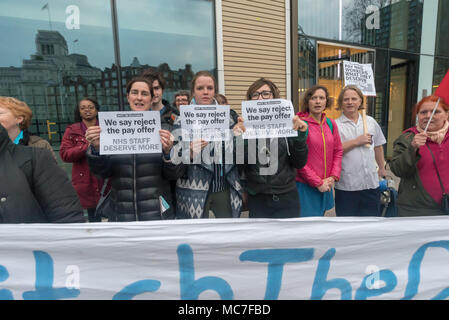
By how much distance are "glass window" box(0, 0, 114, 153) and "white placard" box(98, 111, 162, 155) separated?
3256 millimetres

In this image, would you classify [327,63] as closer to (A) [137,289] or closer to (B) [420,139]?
(B) [420,139]

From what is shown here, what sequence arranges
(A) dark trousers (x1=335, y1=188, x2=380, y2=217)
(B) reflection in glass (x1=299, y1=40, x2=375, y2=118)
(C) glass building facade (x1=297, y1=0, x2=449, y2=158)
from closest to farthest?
(A) dark trousers (x1=335, y1=188, x2=380, y2=217), (B) reflection in glass (x1=299, y1=40, x2=375, y2=118), (C) glass building facade (x1=297, y1=0, x2=449, y2=158)

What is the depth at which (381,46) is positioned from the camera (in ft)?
25.6

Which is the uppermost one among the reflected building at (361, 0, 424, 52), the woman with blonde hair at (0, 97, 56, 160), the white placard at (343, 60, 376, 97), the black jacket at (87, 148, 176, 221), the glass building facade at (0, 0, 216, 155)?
the reflected building at (361, 0, 424, 52)

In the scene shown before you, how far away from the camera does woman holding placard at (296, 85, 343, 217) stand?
279 cm

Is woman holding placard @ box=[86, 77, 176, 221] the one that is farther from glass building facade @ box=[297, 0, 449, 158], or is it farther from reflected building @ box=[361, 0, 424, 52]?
reflected building @ box=[361, 0, 424, 52]

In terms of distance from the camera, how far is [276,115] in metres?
2.26

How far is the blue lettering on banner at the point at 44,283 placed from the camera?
5.30 feet

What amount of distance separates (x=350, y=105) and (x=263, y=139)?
48.3 inches

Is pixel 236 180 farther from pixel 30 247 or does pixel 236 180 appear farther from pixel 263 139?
pixel 30 247

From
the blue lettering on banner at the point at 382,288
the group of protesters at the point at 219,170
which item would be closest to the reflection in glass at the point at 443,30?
the group of protesters at the point at 219,170

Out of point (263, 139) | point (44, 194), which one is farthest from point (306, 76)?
point (44, 194)

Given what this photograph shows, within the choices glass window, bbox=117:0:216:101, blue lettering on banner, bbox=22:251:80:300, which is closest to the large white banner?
blue lettering on banner, bbox=22:251:80:300

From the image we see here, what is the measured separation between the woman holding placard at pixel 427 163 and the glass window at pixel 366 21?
5.06 m
